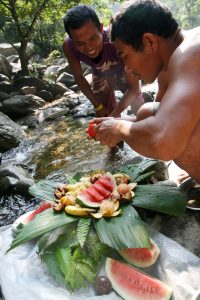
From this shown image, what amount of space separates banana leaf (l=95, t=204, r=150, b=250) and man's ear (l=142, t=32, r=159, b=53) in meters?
1.25

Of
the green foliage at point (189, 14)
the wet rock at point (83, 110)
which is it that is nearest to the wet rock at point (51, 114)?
the wet rock at point (83, 110)

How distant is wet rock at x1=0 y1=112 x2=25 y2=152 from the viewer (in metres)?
7.29

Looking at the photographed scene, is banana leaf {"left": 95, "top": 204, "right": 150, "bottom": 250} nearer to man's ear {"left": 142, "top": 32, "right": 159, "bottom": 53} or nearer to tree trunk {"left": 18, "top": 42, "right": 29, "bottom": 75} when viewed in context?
man's ear {"left": 142, "top": 32, "right": 159, "bottom": 53}

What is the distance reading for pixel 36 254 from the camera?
8.18 feet

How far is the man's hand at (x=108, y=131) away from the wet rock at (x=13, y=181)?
91.6 inches

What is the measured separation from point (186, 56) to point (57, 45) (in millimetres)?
19541

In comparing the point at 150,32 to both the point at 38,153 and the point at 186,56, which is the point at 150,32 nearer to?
the point at 186,56

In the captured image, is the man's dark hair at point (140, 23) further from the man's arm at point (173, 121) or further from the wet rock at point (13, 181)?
the wet rock at point (13, 181)

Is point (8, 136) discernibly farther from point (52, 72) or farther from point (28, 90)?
point (52, 72)

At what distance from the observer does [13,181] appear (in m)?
4.80

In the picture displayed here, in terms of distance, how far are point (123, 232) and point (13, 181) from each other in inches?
113

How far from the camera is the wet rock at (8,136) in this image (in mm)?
7289

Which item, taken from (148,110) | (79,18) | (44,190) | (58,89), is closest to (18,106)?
(58,89)

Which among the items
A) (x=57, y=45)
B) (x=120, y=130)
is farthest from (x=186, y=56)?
(x=57, y=45)
